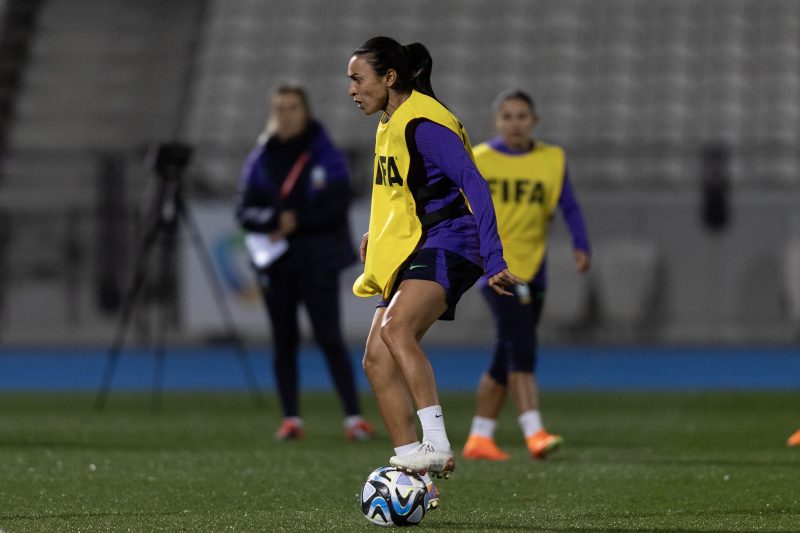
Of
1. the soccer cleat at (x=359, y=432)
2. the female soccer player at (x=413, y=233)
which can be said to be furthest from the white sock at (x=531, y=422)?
the female soccer player at (x=413, y=233)

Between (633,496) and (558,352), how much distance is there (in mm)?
10723

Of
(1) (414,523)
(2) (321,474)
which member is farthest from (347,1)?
(1) (414,523)

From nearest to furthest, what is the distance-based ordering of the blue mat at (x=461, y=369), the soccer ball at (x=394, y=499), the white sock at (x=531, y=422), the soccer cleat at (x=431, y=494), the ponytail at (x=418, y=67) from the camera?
the soccer ball at (x=394, y=499), the soccer cleat at (x=431, y=494), the ponytail at (x=418, y=67), the white sock at (x=531, y=422), the blue mat at (x=461, y=369)

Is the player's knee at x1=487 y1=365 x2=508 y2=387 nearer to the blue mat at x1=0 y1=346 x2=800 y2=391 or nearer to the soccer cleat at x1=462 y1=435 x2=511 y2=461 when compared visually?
the soccer cleat at x1=462 y1=435 x2=511 y2=461

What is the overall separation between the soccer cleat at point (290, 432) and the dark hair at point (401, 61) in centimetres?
361

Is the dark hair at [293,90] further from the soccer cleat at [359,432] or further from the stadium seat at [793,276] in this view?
the stadium seat at [793,276]

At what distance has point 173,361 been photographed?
53.0 feet

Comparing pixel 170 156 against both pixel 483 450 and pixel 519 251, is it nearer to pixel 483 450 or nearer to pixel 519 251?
pixel 519 251

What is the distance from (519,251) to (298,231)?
168 cm

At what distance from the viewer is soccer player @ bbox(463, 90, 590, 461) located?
7492mm

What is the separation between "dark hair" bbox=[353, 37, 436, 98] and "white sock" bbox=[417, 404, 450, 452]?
3.61 ft

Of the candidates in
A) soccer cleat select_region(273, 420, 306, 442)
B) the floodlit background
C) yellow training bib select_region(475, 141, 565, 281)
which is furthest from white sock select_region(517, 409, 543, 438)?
the floodlit background

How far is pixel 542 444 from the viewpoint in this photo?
24.1ft

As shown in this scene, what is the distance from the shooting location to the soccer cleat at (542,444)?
7.30 m
